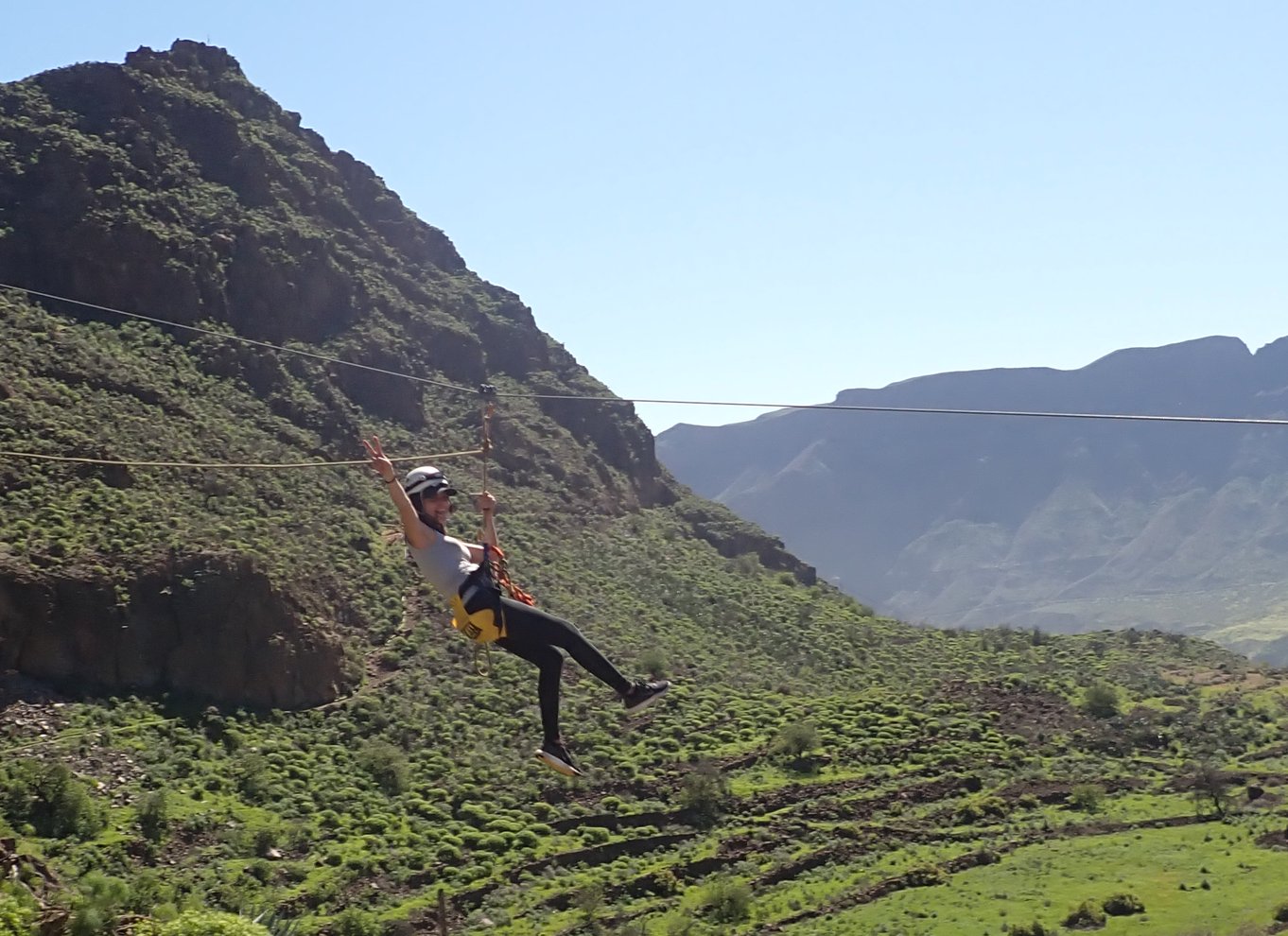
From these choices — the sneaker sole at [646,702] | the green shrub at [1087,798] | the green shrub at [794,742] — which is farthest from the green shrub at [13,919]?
the green shrub at [1087,798]

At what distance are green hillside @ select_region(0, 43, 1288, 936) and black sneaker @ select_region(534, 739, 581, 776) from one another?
30.7 ft

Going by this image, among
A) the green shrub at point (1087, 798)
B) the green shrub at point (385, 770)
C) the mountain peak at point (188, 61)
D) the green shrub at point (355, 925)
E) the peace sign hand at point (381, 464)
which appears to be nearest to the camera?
the peace sign hand at point (381, 464)

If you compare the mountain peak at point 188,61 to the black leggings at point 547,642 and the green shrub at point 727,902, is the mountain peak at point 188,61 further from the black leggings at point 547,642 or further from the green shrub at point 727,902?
the black leggings at point 547,642

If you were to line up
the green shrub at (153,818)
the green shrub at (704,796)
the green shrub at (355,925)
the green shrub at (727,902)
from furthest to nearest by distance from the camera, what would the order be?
1. the green shrub at (704,796)
2. the green shrub at (727,902)
3. the green shrub at (153,818)
4. the green shrub at (355,925)

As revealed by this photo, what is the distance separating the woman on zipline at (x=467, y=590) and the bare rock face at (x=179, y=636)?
33.2m

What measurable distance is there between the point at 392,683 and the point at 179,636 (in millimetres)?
8338

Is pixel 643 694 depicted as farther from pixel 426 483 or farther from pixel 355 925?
pixel 355 925

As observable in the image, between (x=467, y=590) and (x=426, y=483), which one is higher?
(x=426, y=483)

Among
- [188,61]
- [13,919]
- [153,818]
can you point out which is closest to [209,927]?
[13,919]

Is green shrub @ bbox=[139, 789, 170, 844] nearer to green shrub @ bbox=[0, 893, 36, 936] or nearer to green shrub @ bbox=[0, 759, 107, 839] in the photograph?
green shrub @ bbox=[0, 759, 107, 839]

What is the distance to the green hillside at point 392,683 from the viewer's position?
121 ft

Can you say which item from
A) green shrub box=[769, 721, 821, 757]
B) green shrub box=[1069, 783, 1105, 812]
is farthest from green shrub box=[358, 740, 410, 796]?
green shrub box=[1069, 783, 1105, 812]

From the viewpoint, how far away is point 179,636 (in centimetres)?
4234

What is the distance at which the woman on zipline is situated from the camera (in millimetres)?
9680
